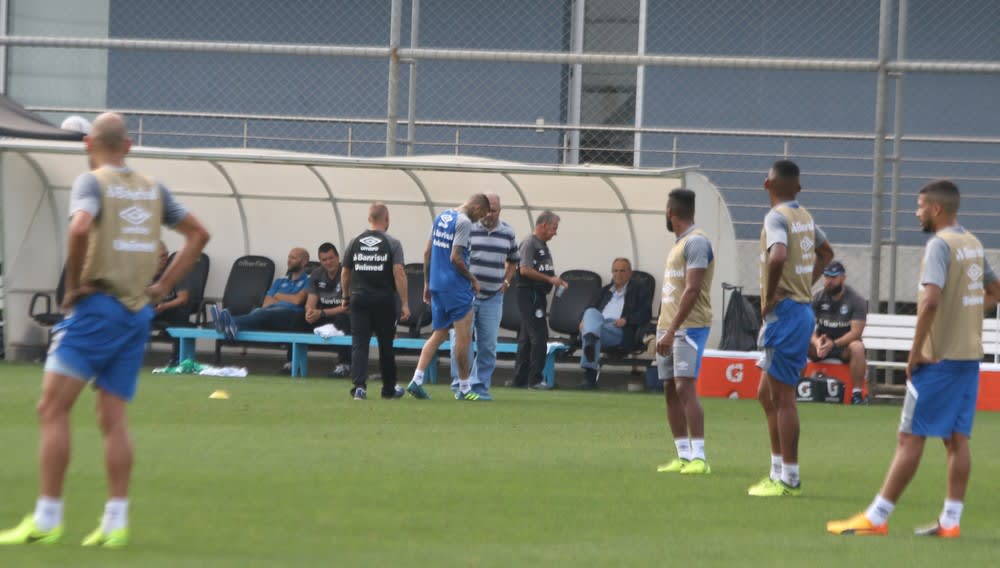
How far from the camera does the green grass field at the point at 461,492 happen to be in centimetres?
639

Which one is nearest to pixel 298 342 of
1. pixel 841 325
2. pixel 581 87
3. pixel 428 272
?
pixel 428 272

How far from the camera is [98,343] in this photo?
622 cm

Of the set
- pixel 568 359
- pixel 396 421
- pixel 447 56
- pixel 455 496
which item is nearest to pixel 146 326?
pixel 455 496

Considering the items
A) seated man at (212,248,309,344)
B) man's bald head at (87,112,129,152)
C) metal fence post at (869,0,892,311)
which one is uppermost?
metal fence post at (869,0,892,311)

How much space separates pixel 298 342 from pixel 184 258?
469 inches

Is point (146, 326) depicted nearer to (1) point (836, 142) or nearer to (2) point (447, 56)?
(2) point (447, 56)

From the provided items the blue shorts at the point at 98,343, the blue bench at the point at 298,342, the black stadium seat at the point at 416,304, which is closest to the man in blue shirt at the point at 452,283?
the blue bench at the point at 298,342

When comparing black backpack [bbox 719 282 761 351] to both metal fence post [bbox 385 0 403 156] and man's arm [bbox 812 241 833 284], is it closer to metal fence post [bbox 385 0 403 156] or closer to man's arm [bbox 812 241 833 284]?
metal fence post [bbox 385 0 403 156]

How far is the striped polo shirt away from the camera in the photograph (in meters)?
15.4

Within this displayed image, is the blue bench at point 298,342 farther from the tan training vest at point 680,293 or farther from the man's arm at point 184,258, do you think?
the man's arm at point 184,258

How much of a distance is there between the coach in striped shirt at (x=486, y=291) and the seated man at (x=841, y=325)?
3744 mm

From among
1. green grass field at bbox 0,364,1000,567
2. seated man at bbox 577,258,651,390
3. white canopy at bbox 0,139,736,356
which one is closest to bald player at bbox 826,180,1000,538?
green grass field at bbox 0,364,1000,567

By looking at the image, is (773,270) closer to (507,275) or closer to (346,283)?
(346,283)

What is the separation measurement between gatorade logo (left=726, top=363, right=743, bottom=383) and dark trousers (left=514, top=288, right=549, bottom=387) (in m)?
2.01
